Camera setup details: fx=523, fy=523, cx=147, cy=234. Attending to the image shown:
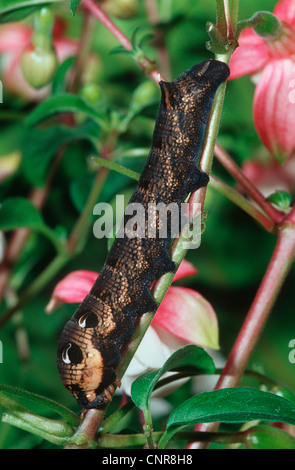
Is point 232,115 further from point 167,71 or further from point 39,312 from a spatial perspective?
point 39,312

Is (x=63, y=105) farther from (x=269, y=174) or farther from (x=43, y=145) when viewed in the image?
(x=269, y=174)

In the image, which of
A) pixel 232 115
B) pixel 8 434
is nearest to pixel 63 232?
pixel 8 434

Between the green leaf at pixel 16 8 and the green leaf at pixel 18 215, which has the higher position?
the green leaf at pixel 16 8

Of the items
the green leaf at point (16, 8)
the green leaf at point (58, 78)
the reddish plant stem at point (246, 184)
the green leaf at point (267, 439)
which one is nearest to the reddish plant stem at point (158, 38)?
the green leaf at point (58, 78)

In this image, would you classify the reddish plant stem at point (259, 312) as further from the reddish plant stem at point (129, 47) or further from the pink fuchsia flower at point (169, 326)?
the reddish plant stem at point (129, 47)

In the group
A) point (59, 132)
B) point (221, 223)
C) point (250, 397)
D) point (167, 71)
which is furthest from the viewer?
point (221, 223)

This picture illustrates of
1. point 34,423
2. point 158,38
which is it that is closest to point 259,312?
point 34,423

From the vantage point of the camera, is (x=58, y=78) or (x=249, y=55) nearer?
(x=249, y=55)
